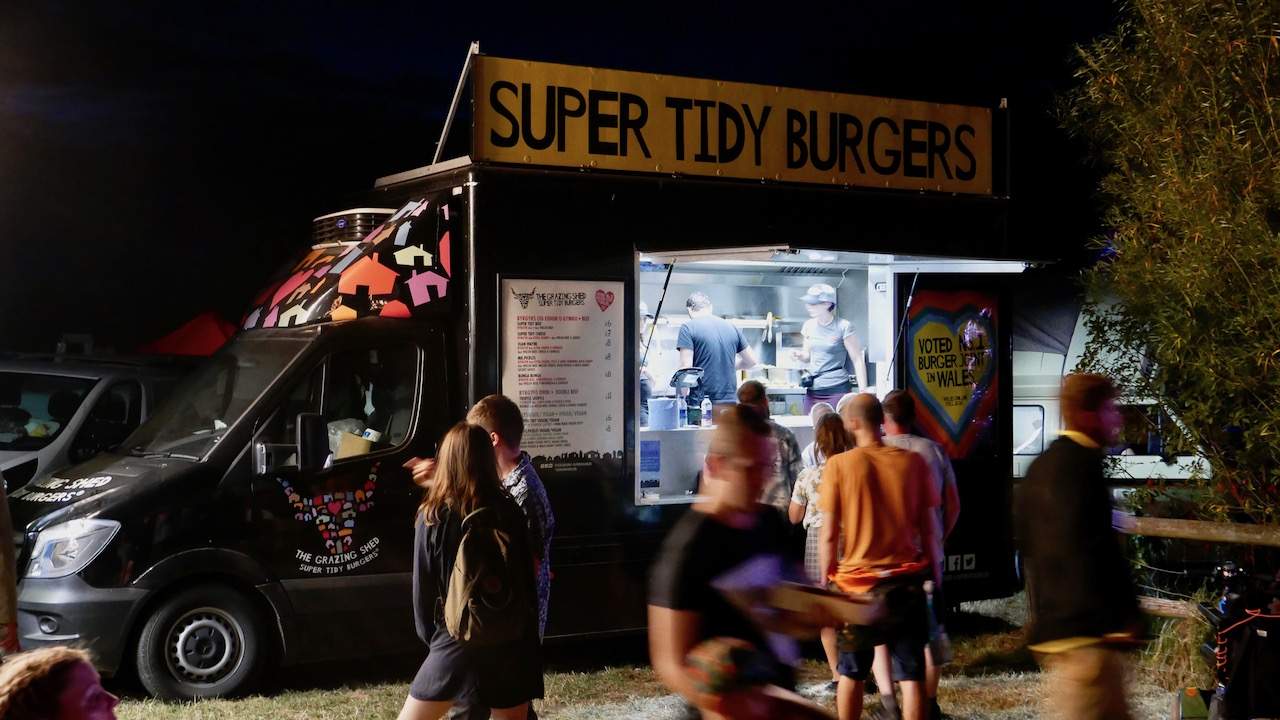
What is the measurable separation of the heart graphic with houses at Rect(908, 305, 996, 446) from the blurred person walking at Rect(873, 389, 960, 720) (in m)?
2.32

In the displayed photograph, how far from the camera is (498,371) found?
316 inches

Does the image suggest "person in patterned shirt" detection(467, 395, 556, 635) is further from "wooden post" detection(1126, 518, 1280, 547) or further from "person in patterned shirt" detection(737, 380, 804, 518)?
"wooden post" detection(1126, 518, 1280, 547)

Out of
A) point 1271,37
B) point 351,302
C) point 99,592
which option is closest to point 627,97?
point 351,302

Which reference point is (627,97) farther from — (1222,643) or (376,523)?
(1222,643)

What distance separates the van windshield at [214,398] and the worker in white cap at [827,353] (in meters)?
4.35

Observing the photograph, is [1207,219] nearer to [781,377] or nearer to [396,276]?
[781,377]

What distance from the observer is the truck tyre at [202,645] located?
728 cm

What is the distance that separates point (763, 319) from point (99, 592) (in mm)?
5558

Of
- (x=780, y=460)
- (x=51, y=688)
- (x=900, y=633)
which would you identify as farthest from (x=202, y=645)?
(x=51, y=688)

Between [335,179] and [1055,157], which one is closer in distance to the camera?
[1055,157]

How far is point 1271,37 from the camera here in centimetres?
724

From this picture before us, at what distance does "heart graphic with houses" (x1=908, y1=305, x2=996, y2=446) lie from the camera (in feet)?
32.0

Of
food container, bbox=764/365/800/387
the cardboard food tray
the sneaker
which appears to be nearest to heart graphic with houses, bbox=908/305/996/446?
food container, bbox=764/365/800/387

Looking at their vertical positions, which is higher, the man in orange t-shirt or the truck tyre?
the man in orange t-shirt
